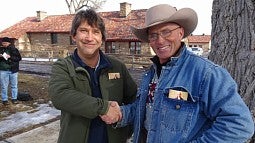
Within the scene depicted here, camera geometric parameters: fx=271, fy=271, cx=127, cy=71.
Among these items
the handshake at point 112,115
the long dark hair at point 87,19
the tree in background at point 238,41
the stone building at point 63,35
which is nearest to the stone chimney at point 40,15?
the stone building at point 63,35

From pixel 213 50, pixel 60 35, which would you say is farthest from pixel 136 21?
pixel 213 50

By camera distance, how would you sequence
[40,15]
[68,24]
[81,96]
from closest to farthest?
[81,96], [68,24], [40,15]

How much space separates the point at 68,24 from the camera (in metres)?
30.0

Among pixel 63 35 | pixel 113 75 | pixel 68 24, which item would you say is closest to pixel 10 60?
pixel 113 75

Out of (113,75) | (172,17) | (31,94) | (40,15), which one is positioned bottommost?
(31,94)

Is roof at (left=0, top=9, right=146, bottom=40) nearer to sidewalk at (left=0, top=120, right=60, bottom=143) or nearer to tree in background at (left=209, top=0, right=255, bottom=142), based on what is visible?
sidewalk at (left=0, top=120, right=60, bottom=143)

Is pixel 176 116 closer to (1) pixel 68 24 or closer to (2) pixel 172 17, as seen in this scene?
(2) pixel 172 17

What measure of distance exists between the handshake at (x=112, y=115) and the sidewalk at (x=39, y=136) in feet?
Result: 10.3

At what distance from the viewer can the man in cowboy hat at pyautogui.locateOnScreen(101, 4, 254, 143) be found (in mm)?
1435

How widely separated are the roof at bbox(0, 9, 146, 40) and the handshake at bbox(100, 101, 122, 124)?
68.9 ft

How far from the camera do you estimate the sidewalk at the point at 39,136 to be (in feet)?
15.9

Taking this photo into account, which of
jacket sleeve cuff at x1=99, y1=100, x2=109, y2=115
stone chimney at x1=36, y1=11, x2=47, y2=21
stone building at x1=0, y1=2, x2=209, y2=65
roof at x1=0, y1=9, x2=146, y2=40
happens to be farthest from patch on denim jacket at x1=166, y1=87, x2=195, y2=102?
stone chimney at x1=36, y1=11, x2=47, y2=21

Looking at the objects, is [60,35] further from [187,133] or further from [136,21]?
[187,133]

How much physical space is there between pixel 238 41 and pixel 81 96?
4.32 ft
